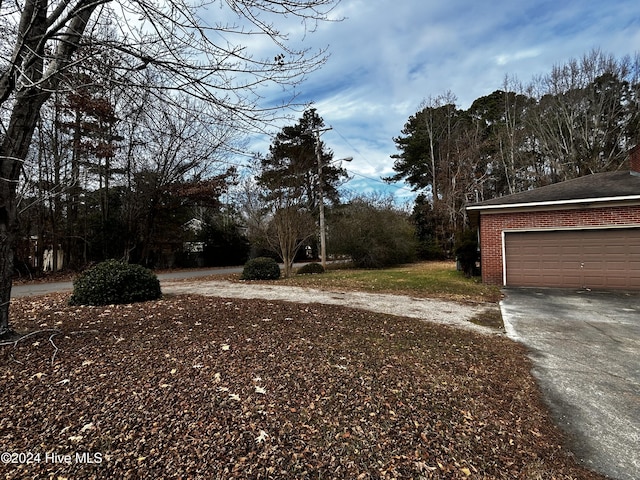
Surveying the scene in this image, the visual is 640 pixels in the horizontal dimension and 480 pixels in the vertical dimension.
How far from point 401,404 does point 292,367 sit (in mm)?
1022

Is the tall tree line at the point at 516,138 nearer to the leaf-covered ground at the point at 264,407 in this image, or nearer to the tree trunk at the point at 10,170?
the leaf-covered ground at the point at 264,407

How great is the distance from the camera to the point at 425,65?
32.2 ft

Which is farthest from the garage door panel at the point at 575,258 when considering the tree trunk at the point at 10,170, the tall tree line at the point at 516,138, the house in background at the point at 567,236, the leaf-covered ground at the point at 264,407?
the tree trunk at the point at 10,170

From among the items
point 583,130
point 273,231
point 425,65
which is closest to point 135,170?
point 273,231

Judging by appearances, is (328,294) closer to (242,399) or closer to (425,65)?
(242,399)

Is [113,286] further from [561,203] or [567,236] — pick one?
[567,236]

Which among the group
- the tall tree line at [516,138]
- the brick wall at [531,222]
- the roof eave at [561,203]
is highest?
the tall tree line at [516,138]

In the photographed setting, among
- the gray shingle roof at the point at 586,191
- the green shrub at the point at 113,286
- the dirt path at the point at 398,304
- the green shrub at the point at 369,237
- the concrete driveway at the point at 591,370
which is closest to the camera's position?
the concrete driveway at the point at 591,370

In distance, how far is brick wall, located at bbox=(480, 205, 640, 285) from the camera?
8.89 meters

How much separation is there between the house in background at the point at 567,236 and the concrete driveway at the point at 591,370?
188cm

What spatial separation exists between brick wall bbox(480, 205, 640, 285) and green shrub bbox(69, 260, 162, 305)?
9449 mm

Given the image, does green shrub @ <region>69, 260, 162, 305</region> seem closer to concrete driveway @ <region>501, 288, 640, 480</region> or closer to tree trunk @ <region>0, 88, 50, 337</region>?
tree trunk @ <region>0, 88, 50, 337</region>

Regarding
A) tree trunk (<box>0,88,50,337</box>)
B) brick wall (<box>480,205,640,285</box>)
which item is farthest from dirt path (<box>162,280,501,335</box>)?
tree trunk (<box>0,88,50,337</box>)

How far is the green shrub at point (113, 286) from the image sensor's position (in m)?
5.86
